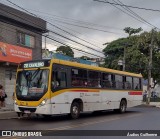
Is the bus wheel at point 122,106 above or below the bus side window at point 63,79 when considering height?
below

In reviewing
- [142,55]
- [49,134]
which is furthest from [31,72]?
[142,55]

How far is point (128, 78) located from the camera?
25.3 m

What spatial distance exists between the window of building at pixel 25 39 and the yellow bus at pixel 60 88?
978 centimetres

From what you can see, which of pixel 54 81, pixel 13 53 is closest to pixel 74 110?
pixel 54 81

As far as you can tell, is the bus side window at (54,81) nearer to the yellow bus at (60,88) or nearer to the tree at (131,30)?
the yellow bus at (60,88)

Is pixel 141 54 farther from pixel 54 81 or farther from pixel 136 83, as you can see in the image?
pixel 54 81

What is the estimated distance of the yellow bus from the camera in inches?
659

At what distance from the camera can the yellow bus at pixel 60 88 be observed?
1673 centimetres

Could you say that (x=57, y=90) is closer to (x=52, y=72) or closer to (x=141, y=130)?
(x=52, y=72)

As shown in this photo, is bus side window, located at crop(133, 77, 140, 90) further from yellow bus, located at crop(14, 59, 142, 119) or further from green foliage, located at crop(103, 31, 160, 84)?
green foliage, located at crop(103, 31, 160, 84)

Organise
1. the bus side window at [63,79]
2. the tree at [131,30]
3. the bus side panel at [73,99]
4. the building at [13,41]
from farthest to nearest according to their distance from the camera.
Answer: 1. the tree at [131,30]
2. the building at [13,41]
3. the bus side window at [63,79]
4. the bus side panel at [73,99]

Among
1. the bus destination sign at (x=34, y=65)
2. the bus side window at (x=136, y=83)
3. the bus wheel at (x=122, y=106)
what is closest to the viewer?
the bus destination sign at (x=34, y=65)

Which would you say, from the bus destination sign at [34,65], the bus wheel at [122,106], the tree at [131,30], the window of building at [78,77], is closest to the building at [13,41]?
the window of building at [78,77]

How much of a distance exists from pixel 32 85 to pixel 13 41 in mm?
11914
